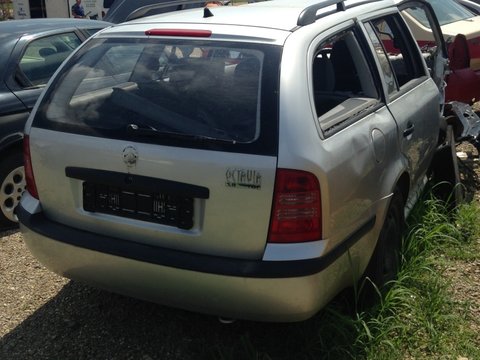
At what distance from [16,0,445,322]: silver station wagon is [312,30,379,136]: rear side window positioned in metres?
0.01

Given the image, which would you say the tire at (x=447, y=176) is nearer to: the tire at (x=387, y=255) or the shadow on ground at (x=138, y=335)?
the tire at (x=387, y=255)

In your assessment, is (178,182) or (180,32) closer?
(178,182)

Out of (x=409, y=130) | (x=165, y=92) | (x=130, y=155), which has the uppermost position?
(x=165, y=92)

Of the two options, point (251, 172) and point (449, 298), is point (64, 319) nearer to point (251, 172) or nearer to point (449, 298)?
point (251, 172)

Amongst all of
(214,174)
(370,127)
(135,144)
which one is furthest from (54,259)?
(370,127)

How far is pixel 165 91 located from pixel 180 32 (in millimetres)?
314

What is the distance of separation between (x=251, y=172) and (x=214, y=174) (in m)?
0.16

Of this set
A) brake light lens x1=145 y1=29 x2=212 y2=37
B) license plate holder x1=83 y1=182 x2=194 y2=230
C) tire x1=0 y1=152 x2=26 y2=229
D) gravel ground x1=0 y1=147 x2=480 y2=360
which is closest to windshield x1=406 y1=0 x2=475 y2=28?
gravel ground x1=0 y1=147 x2=480 y2=360

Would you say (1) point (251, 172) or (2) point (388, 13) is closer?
(1) point (251, 172)

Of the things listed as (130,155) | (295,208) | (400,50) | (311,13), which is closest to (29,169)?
(130,155)

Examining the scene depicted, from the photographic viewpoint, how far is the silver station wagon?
2.37 m

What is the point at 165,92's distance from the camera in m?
2.69

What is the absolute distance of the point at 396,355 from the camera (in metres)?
2.73

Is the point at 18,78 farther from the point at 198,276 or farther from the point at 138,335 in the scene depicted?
the point at 198,276
